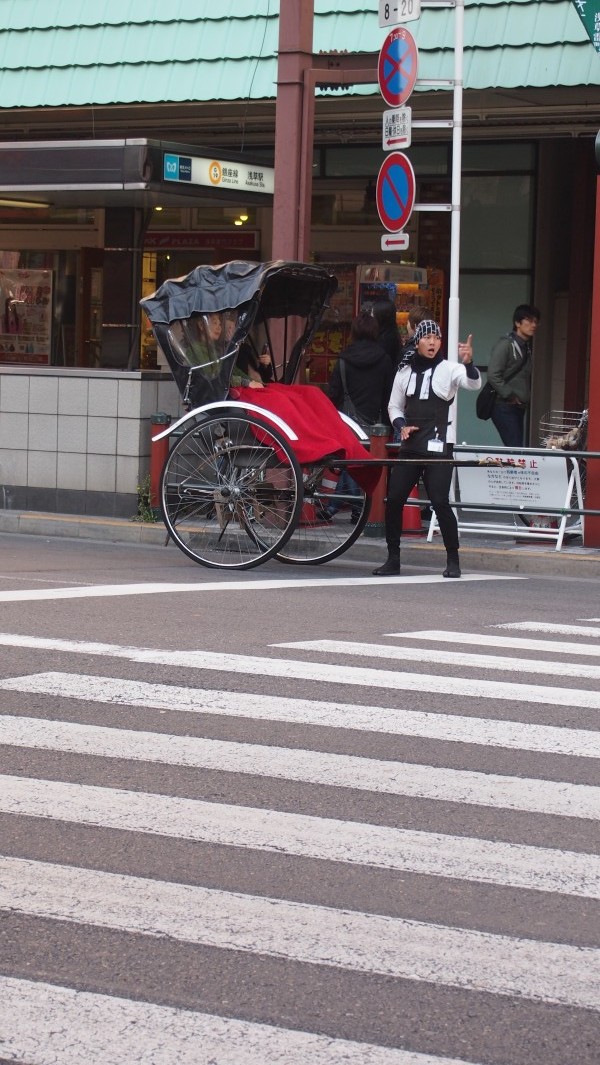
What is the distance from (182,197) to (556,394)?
5.79 meters

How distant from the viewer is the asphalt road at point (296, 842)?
3.65 m

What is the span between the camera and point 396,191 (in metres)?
13.7

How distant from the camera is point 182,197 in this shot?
14820 millimetres

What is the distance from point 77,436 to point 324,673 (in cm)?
764

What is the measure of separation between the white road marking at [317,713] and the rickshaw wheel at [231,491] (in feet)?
13.8

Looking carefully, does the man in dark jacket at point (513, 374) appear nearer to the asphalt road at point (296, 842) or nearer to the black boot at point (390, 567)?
the black boot at point (390, 567)

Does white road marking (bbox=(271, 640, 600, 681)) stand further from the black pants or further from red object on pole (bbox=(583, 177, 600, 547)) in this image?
red object on pole (bbox=(583, 177, 600, 547))

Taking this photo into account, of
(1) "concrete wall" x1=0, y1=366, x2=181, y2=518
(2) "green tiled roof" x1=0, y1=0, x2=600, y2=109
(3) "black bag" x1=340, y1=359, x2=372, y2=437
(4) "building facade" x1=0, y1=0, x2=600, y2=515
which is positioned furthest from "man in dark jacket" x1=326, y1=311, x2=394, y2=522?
(2) "green tiled roof" x1=0, y1=0, x2=600, y2=109

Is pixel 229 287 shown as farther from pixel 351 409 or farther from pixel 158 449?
pixel 351 409

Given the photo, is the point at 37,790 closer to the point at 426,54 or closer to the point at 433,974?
the point at 433,974

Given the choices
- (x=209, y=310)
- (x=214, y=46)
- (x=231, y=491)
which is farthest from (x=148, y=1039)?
(x=214, y=46)

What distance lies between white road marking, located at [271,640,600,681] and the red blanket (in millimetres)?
3208

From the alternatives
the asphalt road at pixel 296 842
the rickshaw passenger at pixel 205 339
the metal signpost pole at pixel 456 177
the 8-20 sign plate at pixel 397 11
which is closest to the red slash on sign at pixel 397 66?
the 8-20 sign plate at pixel 397 11

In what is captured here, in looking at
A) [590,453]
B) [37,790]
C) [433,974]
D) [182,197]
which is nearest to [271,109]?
[182,197]
